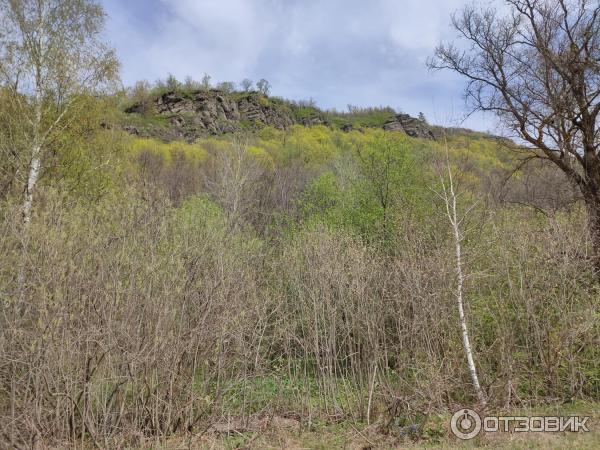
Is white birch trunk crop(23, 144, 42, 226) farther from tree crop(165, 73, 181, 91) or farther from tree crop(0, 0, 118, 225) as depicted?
tree crop(165, 73, 181, 91)

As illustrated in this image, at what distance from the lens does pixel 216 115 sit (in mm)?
68000

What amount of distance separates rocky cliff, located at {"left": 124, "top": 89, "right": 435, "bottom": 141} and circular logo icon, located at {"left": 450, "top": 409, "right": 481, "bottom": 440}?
47.2m

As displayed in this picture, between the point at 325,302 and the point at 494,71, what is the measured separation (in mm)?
8203

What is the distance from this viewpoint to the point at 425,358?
343 inches

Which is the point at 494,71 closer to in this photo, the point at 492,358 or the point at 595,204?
the point at 595,204

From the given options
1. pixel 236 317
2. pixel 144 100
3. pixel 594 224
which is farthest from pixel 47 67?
pixel 144 100

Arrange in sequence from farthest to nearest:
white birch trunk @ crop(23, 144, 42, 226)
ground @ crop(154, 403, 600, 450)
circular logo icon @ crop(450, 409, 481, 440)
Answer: white birch trunk @ crop(23, 144, 42, 226)
circular logo icon @ crop(450, 409, 481, 440)
ground @ crop(154, 403, 600, 450)

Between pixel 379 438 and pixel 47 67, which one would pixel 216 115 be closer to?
pixel 47 67

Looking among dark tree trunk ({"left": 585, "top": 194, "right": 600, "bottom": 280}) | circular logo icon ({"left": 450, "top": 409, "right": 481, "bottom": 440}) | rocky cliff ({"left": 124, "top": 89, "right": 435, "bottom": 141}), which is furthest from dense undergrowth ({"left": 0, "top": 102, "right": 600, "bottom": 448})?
rocky cliff ({"left": 124, "top": 89, "right": 435, "bottom": 141})

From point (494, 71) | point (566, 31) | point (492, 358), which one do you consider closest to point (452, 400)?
point (492, 358)

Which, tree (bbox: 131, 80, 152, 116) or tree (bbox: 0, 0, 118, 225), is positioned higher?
tree (bbox: 131, 80, 152, 116)

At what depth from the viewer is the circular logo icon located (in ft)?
21.0

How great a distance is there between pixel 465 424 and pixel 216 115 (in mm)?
67423

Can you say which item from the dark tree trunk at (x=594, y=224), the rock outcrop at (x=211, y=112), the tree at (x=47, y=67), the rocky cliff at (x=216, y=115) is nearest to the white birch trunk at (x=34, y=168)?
the tree at (x=47, y=67)
